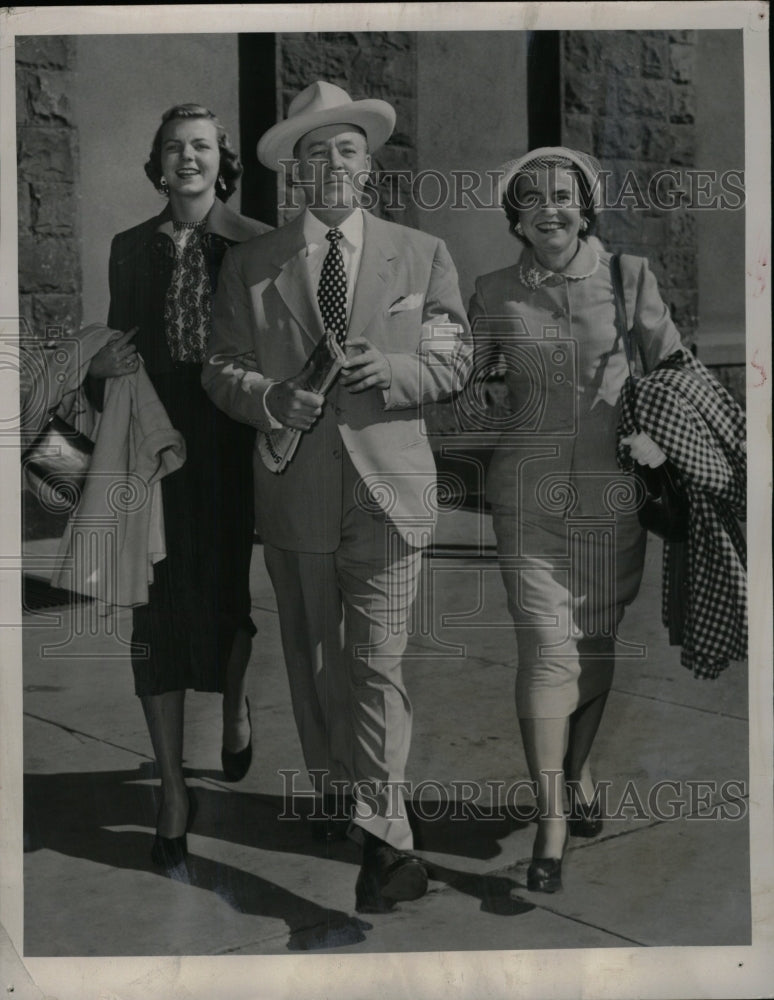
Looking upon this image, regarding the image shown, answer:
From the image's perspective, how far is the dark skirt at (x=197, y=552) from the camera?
15.5 ft

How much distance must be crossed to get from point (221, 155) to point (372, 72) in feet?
1.63

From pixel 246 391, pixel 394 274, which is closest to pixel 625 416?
pixel 394 274

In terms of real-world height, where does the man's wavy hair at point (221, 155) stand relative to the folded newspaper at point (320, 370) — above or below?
above

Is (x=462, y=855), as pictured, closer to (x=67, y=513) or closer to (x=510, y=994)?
(x=510, y=994)

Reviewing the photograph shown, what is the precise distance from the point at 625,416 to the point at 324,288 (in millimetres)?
957

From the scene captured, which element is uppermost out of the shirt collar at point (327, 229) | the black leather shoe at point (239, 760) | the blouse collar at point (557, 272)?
the shirt collar at point (327, 229)

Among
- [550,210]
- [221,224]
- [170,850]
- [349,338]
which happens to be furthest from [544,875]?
[221,224]

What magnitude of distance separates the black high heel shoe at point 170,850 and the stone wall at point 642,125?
2.10m

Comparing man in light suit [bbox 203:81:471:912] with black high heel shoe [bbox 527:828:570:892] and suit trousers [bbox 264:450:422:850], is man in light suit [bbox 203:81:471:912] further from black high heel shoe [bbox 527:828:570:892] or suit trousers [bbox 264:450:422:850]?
black high heel shoe [bbox 527:828:570:892]

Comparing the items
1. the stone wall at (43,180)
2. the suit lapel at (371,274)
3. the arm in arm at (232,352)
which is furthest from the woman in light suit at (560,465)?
the stone wall at (43,180)

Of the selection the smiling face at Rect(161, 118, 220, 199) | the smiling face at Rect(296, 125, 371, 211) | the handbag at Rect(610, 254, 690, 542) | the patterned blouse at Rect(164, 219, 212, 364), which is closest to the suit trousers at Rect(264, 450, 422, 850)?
the patterned blouse at Rect(164, 219, 212, 364)

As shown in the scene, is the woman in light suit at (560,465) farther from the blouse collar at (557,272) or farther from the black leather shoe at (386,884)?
the black leather shoe at (386,884)

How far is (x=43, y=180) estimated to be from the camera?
4.65 m

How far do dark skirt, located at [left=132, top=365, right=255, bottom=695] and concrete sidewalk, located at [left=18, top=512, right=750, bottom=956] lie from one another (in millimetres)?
68
